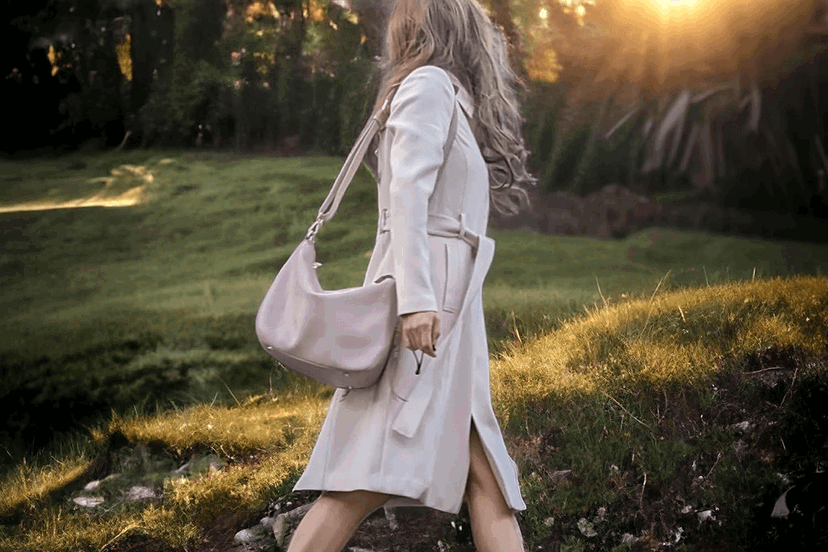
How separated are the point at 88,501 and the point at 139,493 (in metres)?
0.21

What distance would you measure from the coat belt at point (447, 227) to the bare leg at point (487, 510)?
44 centimetres

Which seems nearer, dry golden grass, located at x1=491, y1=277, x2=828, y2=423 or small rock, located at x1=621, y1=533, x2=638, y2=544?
small rock, located at x1=621, y1=533, x2=638, y2=544

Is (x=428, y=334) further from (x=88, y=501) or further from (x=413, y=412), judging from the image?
(x=88, y=501)

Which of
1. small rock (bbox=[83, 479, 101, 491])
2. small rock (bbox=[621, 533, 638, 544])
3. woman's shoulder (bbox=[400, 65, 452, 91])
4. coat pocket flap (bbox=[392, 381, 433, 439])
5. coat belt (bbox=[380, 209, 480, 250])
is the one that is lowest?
small rock (bbox=[83, 479, 101, 491])

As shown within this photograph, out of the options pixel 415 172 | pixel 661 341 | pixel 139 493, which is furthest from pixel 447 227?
pixel 139 493

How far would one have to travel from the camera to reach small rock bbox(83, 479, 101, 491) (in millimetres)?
3955

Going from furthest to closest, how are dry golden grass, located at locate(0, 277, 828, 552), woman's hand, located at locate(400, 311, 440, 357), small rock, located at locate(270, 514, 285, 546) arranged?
dry golden grass, located at locate(0, 277, 828, 552)
small rock, located at locate(270, 514, 285, 546)
woman's hand, located at locate(400, 311, 440, 357)

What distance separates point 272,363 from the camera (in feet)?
15.4

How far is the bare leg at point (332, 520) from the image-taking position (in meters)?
2.00

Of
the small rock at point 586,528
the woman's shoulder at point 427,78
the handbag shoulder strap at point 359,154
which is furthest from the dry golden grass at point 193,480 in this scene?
the woman's shoulder at point 427,78

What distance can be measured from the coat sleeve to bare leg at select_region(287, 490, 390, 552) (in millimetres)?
445

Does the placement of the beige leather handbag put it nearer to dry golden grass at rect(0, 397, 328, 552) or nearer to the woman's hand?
the woman's hand

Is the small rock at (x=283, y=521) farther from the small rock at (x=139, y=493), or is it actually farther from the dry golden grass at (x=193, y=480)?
the small rock at (x=139, y=493)

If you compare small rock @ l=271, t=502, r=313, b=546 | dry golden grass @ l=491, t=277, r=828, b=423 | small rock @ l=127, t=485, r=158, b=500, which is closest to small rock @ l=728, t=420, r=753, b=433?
dry golden grass @ l=491, t=277, r=828, b=423
